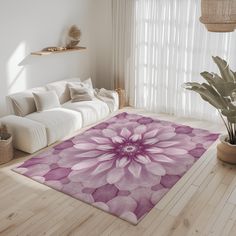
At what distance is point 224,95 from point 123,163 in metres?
1.53

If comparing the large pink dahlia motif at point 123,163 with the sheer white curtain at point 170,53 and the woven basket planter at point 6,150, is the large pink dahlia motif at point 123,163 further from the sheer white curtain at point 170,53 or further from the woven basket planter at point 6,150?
the sheer white curtain at point 170,53

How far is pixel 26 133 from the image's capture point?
4.37 meters

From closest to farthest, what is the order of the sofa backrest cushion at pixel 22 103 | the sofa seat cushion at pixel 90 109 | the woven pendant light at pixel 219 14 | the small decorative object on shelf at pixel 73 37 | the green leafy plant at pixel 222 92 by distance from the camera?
the woven pendant light at pixel 219 14, the green leafy plant at pixel 222 92, the sofa backrest cushion at pixel 22 103, the sofa seat cushion at pixel 90 109, the small decorative object on shelf at pixel 73 37

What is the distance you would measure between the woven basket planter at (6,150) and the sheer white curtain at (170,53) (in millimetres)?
2963

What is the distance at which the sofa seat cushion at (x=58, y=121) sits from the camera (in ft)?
15.4

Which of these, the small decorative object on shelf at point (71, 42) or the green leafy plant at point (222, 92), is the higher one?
the small decorative object on shelf at point (71, 42)

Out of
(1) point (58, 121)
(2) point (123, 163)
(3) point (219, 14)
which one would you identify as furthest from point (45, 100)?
(3) point (219, 14)

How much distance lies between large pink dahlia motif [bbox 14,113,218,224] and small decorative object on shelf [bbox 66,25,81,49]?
165 centimetres

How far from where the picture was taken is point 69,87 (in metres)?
5.70

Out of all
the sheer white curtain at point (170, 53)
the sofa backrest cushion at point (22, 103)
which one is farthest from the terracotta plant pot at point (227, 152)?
the sofa backrest cushion at point (22, 103)

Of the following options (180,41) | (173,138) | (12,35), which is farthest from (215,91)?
(12,35)

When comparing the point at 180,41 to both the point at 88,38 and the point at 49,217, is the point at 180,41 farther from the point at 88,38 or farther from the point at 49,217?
the point at 49,217

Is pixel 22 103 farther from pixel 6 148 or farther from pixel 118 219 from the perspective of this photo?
pixel 118 219

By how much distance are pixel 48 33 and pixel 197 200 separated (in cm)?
384
